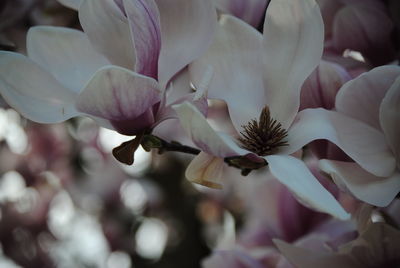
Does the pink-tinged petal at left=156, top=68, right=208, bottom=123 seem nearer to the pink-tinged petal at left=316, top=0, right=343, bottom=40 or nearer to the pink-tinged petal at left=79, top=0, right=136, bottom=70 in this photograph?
the pink-tinged petal at left=79, top=0, right=136, bottom=70

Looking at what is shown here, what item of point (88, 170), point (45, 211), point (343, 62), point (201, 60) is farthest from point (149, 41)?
point (88, 170)

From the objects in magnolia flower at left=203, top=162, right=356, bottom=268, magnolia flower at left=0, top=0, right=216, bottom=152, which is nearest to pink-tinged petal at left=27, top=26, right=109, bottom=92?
magnolia flower at left=0, top=0, right=216, bottom=152

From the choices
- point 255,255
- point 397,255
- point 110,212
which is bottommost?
point 110,212

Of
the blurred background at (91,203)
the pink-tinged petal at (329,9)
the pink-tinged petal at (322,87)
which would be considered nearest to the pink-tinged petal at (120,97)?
the pink-tinged petal at (322,87)

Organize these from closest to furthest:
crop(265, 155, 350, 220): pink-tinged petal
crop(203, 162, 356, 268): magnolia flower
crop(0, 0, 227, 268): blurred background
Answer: crop(265, 155, 350, 220): pink-tinged petal
crop(203, 162, 356, 268): magnolia flower
crop(0, 0, 227, 268): blurred background

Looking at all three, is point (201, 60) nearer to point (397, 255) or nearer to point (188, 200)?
point (397, 255)

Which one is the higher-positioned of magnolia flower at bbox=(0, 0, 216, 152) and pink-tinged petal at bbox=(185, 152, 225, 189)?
magnolia flower at bbox=(0, 0, 216, 152)

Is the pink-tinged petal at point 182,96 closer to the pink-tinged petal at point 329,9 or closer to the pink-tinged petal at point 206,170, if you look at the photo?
Answer: the pink-tinged petal at point 206,170

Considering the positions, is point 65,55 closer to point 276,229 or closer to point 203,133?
point 203,133
